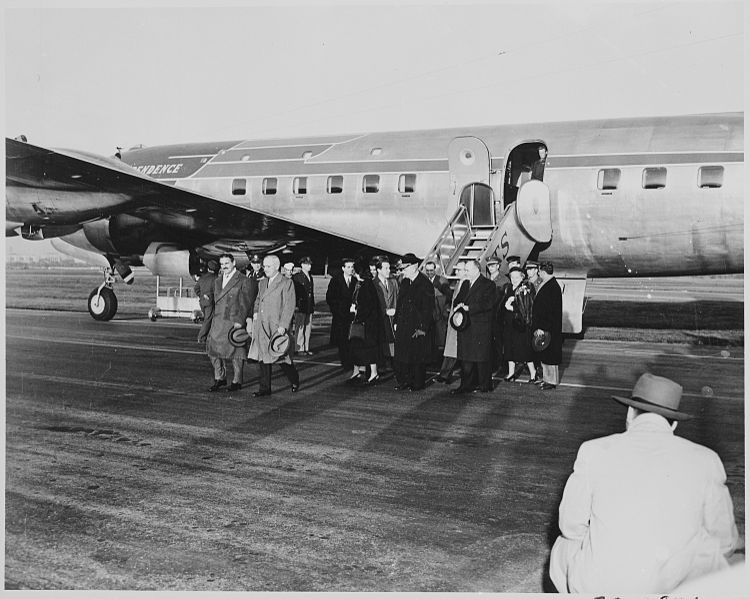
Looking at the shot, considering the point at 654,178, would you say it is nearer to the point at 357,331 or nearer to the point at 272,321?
the point at 357,331

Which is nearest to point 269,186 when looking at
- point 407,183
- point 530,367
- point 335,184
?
point 335,184

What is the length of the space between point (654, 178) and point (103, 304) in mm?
12661

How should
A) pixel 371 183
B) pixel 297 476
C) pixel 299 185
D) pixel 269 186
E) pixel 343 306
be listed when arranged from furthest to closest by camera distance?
pixel 269 186, pixel 299 185, pixel 371 183, pixel 343 306, pixel 297 476

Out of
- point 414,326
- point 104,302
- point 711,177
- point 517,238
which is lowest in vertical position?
point 104,302

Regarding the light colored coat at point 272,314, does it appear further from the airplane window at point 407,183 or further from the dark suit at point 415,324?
the airplane window at point 407,183

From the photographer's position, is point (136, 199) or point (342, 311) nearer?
point (342, 311)

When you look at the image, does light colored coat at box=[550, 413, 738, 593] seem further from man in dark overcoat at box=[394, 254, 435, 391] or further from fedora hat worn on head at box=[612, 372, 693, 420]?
man in dark overcoat at box=[394, 254, 435, 391]

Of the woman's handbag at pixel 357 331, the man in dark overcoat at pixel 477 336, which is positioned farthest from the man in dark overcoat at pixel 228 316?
the man in dark overcoat at pixel 477 336

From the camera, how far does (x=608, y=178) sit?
12938mm

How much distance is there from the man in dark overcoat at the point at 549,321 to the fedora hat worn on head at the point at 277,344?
329 centimetres

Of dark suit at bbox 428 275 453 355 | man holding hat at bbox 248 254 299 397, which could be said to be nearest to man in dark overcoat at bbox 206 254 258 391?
man holding hat at bbox 248 254 299 397

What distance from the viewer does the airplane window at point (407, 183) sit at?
14.4m

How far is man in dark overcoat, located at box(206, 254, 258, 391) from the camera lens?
918cm

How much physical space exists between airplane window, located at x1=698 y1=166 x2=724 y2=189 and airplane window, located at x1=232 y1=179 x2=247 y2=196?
894cm
